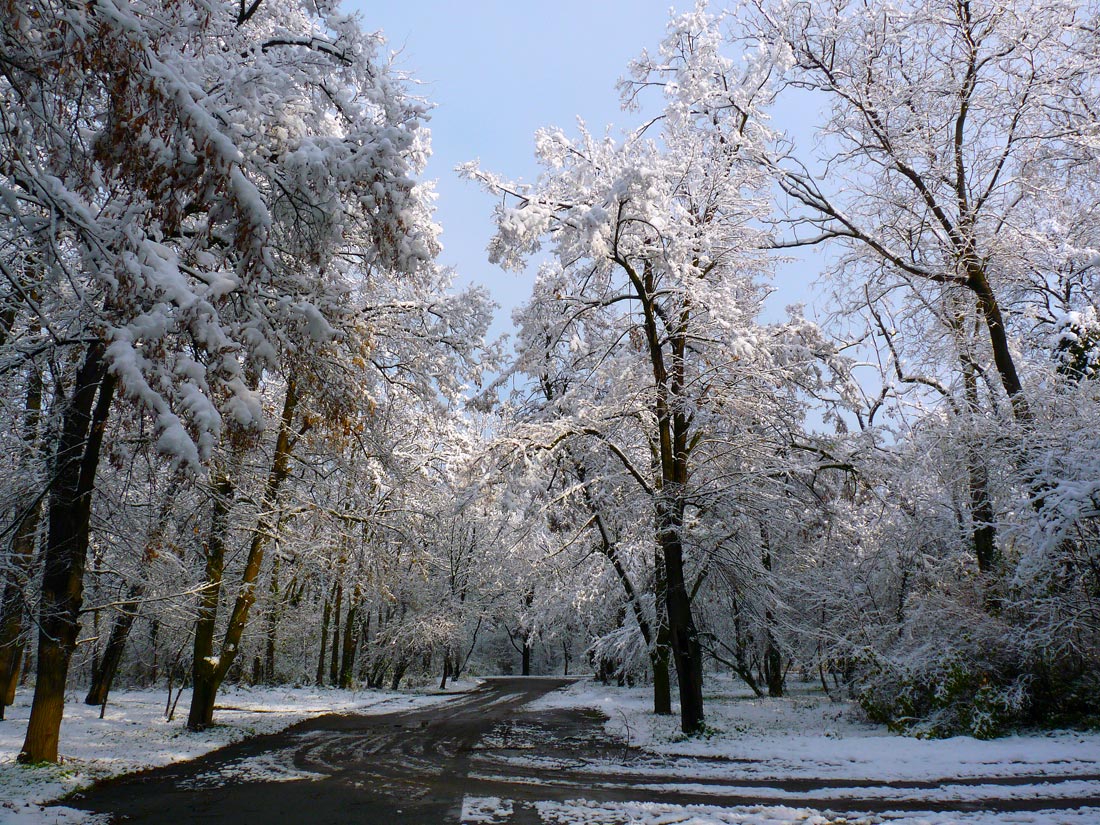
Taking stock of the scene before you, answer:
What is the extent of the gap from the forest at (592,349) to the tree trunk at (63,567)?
0.05 m

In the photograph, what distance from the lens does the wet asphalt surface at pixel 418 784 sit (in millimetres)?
→ 7008

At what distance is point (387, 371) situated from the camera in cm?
1320

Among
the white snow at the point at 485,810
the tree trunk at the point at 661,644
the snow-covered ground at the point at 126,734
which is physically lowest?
the snow-covered ground at the point at 126,734

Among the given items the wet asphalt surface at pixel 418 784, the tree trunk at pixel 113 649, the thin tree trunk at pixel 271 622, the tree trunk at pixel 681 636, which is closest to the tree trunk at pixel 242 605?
the thin tree trunk at pixel 271 622

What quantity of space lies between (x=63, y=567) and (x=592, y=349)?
34.5 ft

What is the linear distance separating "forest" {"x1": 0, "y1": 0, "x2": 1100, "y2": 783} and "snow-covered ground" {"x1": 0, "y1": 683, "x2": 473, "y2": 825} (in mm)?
720

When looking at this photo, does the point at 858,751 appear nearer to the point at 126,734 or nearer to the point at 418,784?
the point at 418,784

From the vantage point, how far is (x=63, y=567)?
8.90 meters

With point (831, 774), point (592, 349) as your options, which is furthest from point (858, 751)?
point (592, 349)

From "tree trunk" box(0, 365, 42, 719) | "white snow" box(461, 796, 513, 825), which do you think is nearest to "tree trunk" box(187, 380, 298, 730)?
"tree trunk" box(0, 365, 42, 719)

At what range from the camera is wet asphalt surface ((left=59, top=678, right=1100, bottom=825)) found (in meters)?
7.01

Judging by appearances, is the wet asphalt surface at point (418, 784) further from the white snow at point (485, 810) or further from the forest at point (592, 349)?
the forest at point (592, 349)

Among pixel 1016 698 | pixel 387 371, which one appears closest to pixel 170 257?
pixel 387 371

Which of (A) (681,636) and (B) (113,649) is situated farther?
(B) (113,649)
